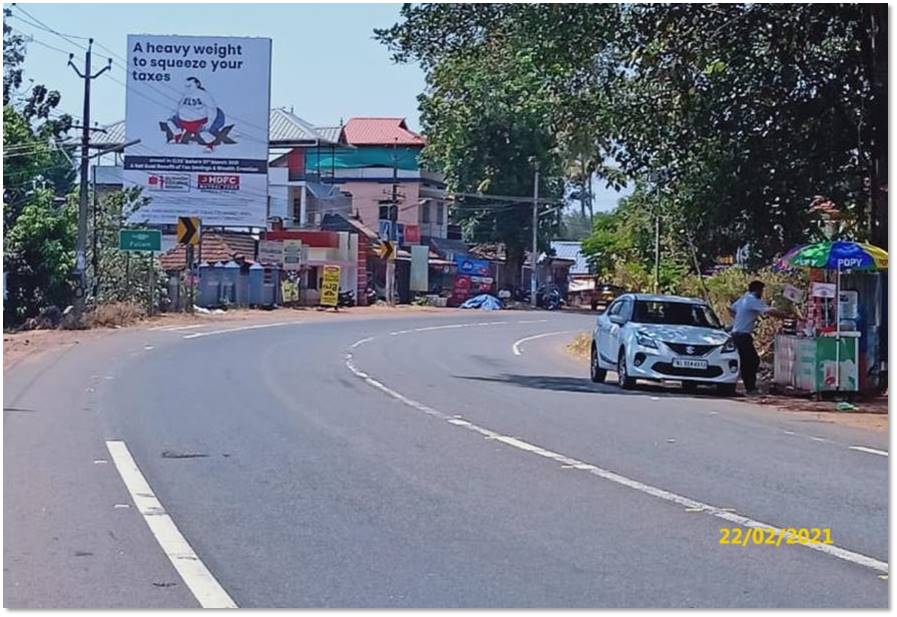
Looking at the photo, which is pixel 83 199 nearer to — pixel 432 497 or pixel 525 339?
pixel 525 339

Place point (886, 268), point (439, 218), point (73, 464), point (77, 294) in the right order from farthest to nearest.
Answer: point (439, 218), point (77, 294), point (886, 268), point (73, 464)

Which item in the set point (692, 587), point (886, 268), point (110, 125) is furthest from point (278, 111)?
point (692, 587)

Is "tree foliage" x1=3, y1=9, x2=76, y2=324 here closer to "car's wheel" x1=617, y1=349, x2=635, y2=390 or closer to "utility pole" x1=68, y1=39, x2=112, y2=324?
"utility pole" x1=68, y1=39, x2=112, y2=324

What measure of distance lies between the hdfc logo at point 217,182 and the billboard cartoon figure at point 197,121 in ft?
4.10

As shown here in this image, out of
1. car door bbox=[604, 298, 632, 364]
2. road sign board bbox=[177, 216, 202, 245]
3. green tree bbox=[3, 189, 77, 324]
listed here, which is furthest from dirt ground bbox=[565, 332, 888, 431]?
road sign board bbox=[177, 216, 202, 245]

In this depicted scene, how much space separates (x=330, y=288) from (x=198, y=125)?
32.7 feet

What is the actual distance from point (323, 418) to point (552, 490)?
5.48 metres

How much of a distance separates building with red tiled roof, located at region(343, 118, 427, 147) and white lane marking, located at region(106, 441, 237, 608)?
230 feet

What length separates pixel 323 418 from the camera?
15594 mm

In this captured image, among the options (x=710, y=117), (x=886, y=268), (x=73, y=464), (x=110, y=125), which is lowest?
(x=73, y=464)

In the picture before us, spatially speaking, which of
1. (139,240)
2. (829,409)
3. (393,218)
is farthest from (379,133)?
(829,409)

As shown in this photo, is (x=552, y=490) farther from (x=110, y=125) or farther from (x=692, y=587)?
(x=110, y=125)

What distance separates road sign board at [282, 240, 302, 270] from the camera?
60281 mm

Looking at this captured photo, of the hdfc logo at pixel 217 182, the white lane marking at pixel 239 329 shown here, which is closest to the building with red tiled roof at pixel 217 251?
the hdfc logo at pixel 217 182
